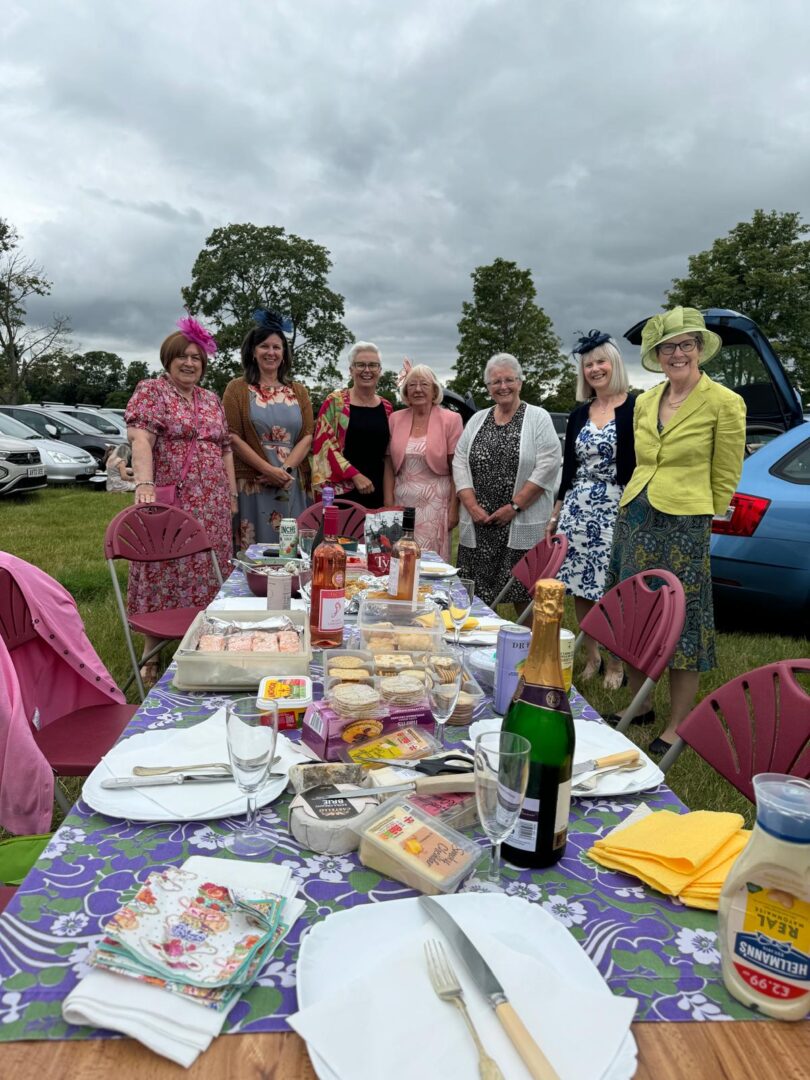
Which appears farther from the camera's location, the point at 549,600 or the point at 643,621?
the point at 643,621

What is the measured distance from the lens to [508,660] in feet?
4.69

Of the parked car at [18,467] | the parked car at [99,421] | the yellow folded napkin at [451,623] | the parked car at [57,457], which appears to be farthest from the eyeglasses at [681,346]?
the parked car at [99,421]

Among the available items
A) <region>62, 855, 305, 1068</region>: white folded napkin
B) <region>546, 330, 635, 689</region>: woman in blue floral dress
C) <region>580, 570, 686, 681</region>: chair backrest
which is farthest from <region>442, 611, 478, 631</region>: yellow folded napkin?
<region>546, 330, 635, 689</region>: woman in blue floral dress

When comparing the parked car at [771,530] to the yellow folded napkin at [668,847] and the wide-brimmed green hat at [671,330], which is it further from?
the yellow folded napkin at [668,847]

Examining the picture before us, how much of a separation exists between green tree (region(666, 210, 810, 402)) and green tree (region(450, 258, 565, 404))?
610 centimetres

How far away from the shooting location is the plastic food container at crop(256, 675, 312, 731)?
4.36 ft

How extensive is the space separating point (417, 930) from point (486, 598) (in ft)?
11.1

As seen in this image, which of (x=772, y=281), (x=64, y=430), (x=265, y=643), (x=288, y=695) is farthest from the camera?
(x=772, y=281)

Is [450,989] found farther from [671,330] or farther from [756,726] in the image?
[671,330]

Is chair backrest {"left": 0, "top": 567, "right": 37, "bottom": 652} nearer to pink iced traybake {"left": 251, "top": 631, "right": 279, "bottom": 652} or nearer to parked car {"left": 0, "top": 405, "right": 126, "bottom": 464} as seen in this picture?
pink iced traybake {"left": 251, "top": 631, "right": 279, "bottom": 652}

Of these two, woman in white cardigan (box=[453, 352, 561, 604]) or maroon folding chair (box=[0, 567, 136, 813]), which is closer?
maroon folding chair (box=[0, 567, 136, 813])

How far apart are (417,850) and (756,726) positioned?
2.81ft

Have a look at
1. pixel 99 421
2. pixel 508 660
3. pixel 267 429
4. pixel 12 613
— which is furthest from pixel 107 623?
pixel 99 421

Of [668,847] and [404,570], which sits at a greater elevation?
[404,570]
